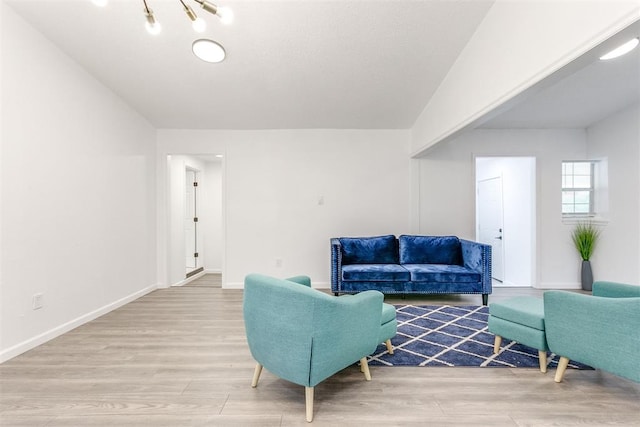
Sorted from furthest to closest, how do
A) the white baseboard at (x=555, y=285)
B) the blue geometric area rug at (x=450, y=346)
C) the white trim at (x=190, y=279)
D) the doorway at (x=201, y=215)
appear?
the doorway at (x=201, y=215) → the white trim at (x=190, y=279) → the white baseboard at (x=555, y=285) → the blue geometric area rug at (x=450, y=346)

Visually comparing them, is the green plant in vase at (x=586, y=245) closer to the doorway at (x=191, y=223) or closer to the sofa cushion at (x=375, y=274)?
the sofa cushion at (x=375, y=274)

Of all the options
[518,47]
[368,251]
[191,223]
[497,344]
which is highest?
[518,47]

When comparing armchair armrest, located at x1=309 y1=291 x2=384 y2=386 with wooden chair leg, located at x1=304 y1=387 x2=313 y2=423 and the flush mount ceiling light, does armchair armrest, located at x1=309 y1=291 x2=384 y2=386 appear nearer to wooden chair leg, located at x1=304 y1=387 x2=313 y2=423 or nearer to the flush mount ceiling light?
wooden chair leg, located at x1=304 y1=387 x2=313 y2=423

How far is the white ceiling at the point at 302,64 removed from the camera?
92.0 inches

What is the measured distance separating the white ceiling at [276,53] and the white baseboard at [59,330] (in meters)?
2.61

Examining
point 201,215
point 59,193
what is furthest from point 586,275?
point 201,215

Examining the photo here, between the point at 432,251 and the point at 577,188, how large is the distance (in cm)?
256

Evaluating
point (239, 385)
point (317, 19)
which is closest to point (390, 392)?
point (239, 385)

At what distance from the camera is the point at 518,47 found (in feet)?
6.38

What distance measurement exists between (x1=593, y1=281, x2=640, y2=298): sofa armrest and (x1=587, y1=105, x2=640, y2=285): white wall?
7.37 ft

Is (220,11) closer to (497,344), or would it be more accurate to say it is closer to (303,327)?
(303,327)

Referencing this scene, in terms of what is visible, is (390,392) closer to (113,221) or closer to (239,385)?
(239,385)

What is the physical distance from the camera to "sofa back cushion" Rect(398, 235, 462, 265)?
3.97 meters

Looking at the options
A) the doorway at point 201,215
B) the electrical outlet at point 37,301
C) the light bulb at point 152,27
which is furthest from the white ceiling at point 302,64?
the electrical outlet at point 37,301
